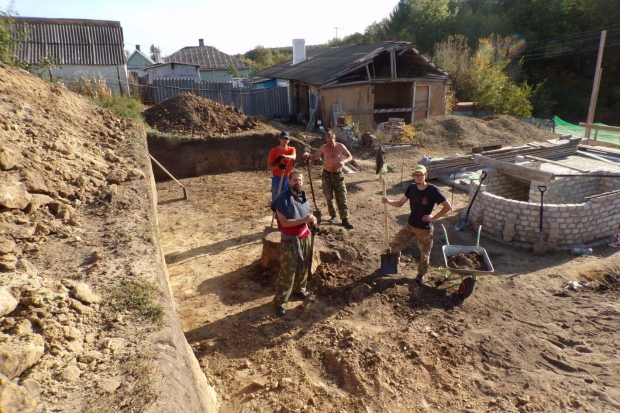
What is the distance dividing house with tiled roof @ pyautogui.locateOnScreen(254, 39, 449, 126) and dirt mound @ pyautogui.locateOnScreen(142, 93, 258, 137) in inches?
163

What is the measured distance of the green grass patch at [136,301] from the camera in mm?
3299

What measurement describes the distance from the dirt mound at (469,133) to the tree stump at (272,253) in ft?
34.0

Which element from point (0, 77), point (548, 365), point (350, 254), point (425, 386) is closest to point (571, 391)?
point (548, 365)

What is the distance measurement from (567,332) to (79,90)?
14.7 m

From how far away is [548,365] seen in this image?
179 inches

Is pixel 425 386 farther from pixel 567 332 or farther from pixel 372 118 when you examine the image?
pixel 372 118

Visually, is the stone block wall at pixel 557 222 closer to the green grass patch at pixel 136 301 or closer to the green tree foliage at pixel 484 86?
the green grass patch at pixel 136 301

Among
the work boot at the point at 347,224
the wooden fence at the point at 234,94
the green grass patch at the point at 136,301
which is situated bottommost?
the work boot at the point at 347,224

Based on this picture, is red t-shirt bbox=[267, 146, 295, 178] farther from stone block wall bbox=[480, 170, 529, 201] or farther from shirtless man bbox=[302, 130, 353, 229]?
stone block wall bbox=[480, 170, 529, 201]

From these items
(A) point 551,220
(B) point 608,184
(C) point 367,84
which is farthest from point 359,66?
(A) point 551,220

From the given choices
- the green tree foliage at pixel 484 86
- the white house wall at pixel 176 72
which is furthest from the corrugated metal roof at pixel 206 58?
the green tree foliage at pixel 484 86

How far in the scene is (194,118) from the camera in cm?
1298

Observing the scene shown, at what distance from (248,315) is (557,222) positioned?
5737 mm

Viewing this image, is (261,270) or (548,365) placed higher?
(261,270)
